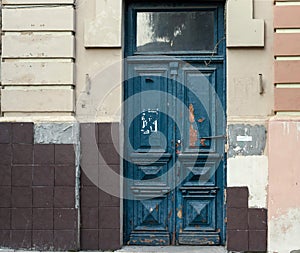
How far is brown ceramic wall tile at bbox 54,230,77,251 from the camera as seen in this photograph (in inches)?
277

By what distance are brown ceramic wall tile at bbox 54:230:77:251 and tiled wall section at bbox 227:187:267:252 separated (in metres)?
1.90

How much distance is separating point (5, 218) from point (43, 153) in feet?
3.07

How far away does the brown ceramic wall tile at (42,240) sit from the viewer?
7062 mm

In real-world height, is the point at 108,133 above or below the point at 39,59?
below

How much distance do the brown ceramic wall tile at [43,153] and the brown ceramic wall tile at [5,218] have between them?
2.32ft

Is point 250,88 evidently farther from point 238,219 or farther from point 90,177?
point 90,177

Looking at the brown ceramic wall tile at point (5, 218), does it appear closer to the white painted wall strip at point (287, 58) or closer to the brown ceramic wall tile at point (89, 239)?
the brown ceramic wall tile at point (89, 239)

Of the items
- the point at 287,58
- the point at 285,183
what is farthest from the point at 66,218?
the point at 287,58

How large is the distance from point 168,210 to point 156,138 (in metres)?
0.94

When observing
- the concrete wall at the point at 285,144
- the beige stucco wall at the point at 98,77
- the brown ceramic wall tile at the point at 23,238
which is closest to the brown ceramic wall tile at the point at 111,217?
the brown ceramic wall tile at the point at 23,238

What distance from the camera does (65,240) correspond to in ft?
23.1

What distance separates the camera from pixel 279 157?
271 inches

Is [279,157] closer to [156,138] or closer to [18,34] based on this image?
[156,138]

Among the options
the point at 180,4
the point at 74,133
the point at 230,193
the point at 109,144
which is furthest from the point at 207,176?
the point at 180,4
